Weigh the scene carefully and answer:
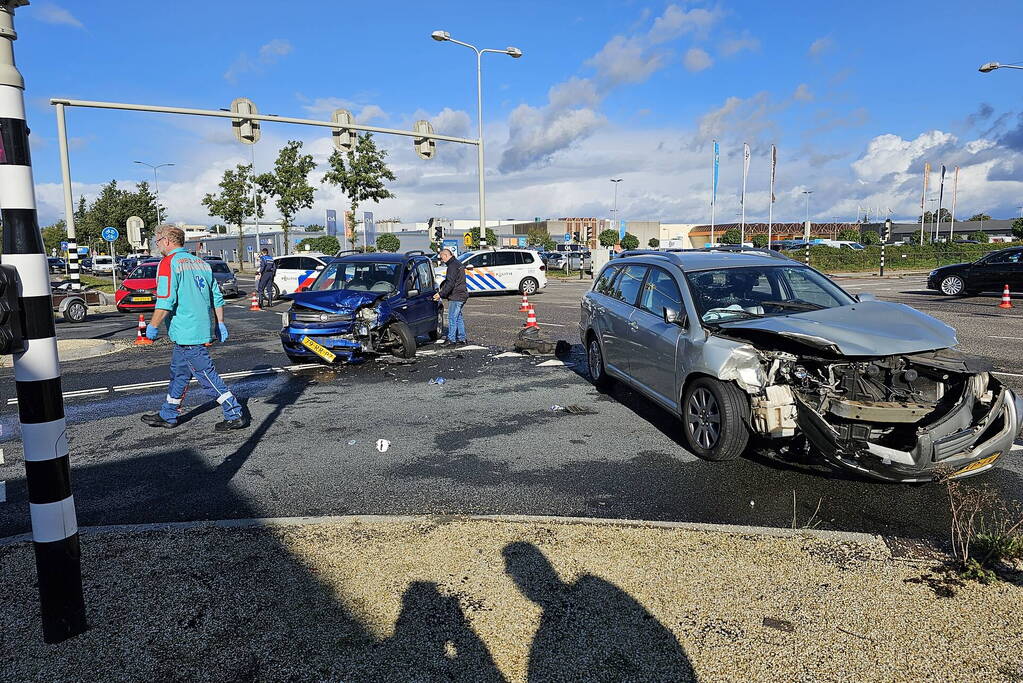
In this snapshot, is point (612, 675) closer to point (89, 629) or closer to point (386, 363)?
point (89, 629)

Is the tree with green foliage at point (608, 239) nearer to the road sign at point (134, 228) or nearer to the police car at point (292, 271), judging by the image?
the police car at point (292, 271)

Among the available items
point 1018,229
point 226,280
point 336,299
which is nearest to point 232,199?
point 226,280

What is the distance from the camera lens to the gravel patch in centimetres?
286

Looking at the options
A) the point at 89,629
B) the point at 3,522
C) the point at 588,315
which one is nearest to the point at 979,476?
the point at 588,315

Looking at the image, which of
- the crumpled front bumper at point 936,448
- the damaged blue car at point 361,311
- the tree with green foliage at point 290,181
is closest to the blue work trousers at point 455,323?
the damaged blue car at point 361,311

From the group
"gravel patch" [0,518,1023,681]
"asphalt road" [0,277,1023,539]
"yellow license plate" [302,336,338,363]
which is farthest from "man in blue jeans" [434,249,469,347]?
"gravel patch" [0,518,1023,681]

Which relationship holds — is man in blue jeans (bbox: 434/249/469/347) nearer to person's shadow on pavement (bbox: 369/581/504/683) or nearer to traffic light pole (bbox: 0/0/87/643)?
person's shadow on pavement (bbox: 369/581/504/683)

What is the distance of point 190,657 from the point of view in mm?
2963

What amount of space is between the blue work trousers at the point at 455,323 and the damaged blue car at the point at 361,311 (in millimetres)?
397

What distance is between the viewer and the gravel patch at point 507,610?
9.38 ft

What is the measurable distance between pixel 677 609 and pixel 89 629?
9.03 ft

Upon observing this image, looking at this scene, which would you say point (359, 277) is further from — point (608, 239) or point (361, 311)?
point (608, 239)

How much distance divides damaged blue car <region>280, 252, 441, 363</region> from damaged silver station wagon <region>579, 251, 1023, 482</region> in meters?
5.27

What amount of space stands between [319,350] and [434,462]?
5014 mm
